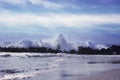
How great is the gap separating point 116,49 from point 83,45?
6.74m

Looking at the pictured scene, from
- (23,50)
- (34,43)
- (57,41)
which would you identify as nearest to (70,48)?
(57,41)

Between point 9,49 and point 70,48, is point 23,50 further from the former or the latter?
point 70,48

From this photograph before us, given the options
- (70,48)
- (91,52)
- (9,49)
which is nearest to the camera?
(9,49)

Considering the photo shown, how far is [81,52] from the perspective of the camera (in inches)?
1839

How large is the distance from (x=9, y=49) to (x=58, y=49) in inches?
311

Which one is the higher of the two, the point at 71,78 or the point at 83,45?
the point at 83,45

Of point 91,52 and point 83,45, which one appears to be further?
point 83,45

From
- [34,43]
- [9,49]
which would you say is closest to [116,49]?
[34,43]

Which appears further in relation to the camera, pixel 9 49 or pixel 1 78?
pixel 9 49

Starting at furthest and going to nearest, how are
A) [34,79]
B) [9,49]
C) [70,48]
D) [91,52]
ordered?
[70,48], [91,52], [9,49], [34,79]

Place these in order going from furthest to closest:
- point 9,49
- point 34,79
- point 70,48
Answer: point 70,48 < point 9,49 < point 34,79

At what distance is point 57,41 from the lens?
52.0 metres

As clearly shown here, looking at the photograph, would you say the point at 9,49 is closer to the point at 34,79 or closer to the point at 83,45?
the point at 83,45

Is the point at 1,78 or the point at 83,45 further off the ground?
the point at 83,45
